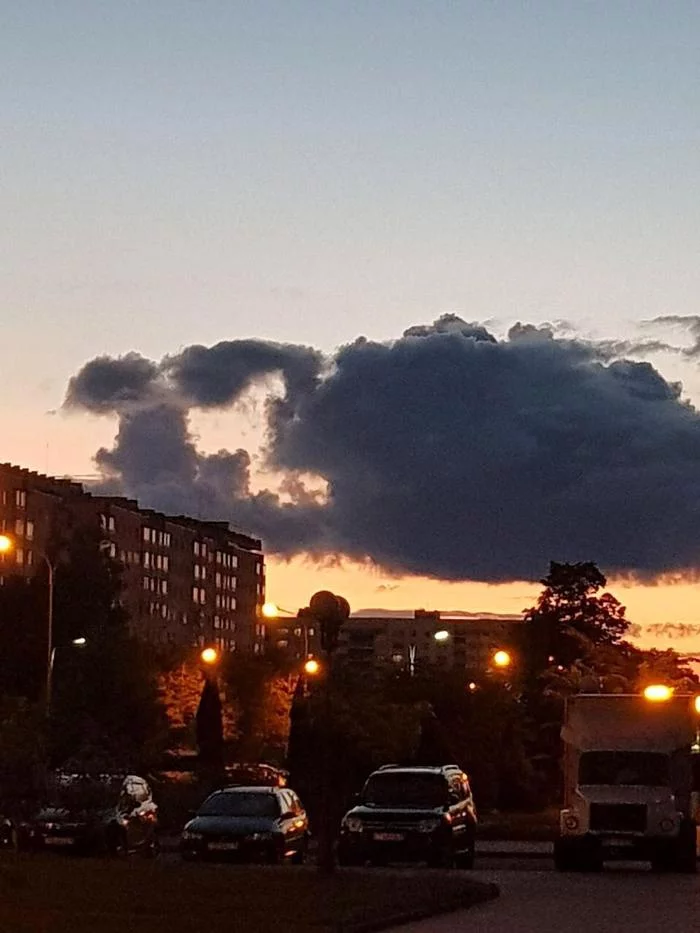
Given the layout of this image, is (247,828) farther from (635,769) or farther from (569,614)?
(569,614)

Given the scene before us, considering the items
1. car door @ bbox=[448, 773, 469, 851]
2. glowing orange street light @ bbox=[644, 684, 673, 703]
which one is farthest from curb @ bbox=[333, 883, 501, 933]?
glowing orange street light @ bbox=[644, 684, 673, 703]

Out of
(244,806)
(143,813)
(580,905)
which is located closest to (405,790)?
(244,806)

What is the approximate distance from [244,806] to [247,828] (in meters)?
1.12

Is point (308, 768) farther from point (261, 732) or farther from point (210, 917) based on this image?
point (210, 917)

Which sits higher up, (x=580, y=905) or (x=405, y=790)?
(x=405, y=790)

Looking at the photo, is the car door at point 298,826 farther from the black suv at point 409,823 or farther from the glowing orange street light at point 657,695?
the glowing orange street light at point 657,695

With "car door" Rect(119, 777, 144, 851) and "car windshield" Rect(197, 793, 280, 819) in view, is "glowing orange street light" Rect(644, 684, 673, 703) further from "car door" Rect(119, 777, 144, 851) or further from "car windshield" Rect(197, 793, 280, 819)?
"car door" Rect(119, 777, 144, 851)

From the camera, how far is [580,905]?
27.0 meters

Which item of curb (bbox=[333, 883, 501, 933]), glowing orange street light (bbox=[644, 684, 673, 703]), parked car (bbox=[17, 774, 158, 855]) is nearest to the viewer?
curb (bbox=[333, 883, 501, 933])

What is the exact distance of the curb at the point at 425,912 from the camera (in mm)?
20994

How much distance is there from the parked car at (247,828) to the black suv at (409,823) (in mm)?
1123

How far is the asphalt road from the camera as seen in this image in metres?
22.7

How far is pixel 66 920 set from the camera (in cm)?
1995

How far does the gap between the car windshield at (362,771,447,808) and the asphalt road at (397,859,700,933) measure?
169 centimetres
